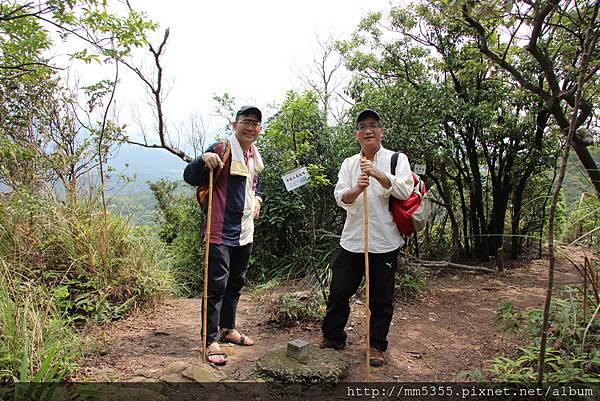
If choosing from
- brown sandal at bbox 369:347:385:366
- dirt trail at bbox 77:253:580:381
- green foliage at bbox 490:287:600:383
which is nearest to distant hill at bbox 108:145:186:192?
dirt trail at bbox 77:253:580:381

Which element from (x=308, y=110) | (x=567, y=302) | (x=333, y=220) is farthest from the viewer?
(x=333, y=220)

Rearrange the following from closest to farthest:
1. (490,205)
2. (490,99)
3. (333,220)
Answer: (333,220) → (490,99) → (490,205)

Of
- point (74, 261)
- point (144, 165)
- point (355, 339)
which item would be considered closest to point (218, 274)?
point (355, 339)

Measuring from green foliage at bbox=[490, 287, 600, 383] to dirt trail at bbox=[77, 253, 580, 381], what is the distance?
0.47m

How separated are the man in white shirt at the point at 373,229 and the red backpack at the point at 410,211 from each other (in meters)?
0.05

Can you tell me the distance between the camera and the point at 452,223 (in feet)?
26.0

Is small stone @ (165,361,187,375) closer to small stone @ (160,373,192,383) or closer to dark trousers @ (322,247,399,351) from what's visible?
small stone @ (160,373,192,383)

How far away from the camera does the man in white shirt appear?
9.86 feet

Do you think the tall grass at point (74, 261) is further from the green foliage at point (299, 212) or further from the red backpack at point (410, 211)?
the red backpack at point (410, 211)

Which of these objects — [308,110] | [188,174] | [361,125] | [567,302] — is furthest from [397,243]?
[308,110]

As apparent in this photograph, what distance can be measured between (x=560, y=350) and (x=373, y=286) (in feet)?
4.24

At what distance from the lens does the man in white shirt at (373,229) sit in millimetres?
3004

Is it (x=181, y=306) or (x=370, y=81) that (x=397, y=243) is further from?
(x=370, y=81)

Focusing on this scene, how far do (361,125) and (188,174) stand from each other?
1.44 metres
